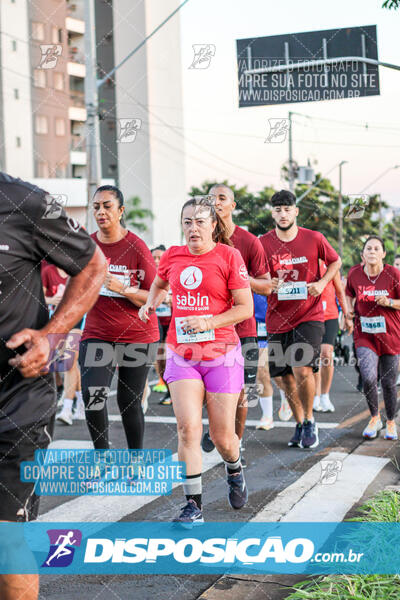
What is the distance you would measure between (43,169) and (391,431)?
55.0 metres

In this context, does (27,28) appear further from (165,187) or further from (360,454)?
(360,454)

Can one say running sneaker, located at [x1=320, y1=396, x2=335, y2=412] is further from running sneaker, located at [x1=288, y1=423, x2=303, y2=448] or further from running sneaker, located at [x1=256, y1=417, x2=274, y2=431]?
running sneaker, located at [x1=288, y1=423, x2=303, y2=448]

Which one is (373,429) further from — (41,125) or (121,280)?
(41,125)

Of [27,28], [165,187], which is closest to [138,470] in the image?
[27,28]

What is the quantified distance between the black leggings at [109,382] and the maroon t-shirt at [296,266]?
1676 mm

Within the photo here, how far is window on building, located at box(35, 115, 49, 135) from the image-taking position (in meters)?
55.6

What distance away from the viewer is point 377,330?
7.67m

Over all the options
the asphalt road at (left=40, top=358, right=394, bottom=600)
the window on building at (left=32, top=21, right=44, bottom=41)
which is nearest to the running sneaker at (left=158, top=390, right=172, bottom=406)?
the asphalt road at (left=40, top=358, right=394, bottom=600)

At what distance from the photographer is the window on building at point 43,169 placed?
58594 millimetres

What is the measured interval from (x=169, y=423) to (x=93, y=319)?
10.0 feet

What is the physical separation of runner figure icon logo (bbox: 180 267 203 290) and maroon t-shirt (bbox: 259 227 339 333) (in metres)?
2.34

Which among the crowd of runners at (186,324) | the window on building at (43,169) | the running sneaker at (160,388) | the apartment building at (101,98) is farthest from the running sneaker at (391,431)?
the window on building at (43,169)

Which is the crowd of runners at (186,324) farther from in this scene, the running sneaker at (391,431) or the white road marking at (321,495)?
the white road marking at (321,495)

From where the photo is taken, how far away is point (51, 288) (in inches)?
379
